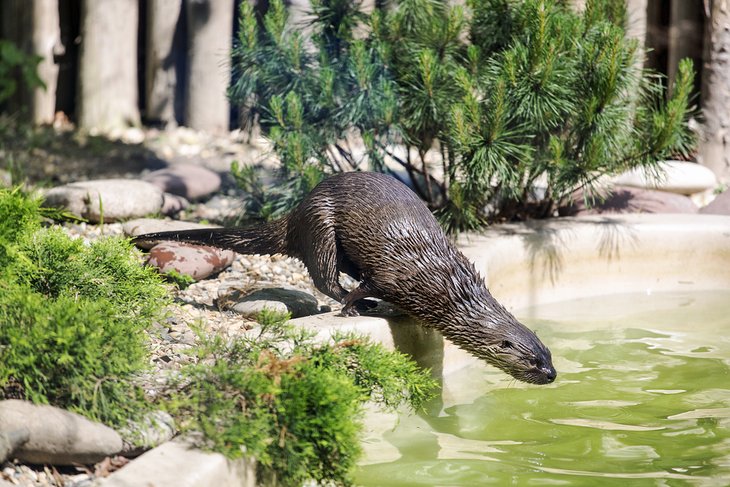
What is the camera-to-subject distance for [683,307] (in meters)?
5.68

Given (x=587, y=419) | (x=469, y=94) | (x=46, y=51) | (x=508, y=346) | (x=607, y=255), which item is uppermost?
(x=46, y=51)

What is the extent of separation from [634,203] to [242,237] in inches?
116

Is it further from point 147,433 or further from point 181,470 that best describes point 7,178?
point 181,470

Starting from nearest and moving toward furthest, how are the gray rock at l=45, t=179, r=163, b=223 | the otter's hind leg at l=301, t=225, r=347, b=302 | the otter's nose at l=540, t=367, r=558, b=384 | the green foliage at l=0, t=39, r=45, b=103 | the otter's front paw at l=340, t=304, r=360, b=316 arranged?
1. the otter's nose at l=540, t=367, r=558, b=384
2. the otter's front paw at l=340, t=304, r=360, b=316
3. the otter's hind leg at l=301, t=225, r=347, b=302
4. the gray rock at l=45, t=179, r=163, b=223
5. the green foliage at l=0, t=39, r=45, b=103

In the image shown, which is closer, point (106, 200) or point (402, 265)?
point (402, 265)

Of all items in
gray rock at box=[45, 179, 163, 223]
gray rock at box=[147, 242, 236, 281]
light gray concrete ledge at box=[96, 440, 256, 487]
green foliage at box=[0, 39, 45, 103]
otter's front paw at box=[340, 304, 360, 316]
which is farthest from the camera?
green foliage at box=[0, 39, 45, 103]

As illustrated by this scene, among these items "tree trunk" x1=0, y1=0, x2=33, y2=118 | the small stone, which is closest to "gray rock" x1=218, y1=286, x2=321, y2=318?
the small stone

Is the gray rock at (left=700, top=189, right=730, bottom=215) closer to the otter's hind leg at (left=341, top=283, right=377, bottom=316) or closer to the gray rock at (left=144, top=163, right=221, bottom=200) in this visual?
the otter's hind leg at (left=341, top=283, right=377, bottom=316)

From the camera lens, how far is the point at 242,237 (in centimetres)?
463

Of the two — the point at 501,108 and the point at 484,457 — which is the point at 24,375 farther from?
the point at 501,108

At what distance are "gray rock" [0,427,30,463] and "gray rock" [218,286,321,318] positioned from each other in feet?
5.00

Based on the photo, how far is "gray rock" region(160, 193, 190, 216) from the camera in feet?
20.7

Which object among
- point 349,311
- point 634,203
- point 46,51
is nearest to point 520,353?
point 349,311

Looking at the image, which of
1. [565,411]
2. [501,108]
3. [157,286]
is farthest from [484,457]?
[501,108]
